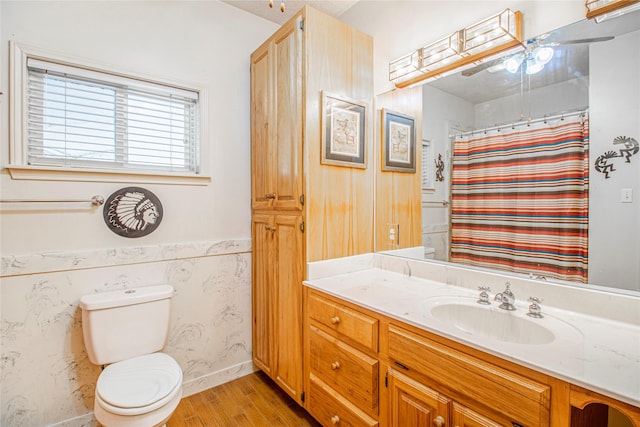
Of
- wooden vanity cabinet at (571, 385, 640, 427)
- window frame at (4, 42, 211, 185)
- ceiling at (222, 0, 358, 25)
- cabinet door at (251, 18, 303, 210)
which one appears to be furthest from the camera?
ceiling at (222, 0, 358, 25)

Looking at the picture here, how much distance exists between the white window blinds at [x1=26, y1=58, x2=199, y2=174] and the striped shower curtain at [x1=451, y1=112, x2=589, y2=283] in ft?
5.75

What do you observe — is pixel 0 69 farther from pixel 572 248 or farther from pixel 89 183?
pixel 572 248

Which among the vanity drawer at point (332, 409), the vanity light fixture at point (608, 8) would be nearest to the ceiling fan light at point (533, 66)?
the vanity light fixture at point (608, 8)

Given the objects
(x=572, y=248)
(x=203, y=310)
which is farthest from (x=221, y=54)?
(x=572, y=248)

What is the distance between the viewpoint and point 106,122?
71.3 inches

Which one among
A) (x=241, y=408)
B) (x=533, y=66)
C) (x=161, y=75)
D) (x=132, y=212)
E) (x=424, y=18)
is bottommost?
(x=241, y=408)

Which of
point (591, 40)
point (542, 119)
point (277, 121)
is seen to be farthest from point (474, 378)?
point (277, 121)

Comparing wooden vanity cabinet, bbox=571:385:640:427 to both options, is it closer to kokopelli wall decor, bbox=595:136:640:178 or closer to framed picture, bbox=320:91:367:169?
kokopelli wall decor, bbox=595:136:640:178

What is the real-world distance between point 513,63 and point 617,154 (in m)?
0.60

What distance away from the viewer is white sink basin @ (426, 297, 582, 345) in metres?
1.07

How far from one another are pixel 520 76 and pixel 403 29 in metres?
0.80

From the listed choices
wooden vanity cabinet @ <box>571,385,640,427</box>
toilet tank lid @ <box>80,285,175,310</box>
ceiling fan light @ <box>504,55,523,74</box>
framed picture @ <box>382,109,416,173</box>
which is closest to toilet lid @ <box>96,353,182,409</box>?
toilet tank lid @ <box>80,285,175,310</box>

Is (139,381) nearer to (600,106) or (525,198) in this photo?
(525,198)

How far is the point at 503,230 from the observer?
1.45 m
